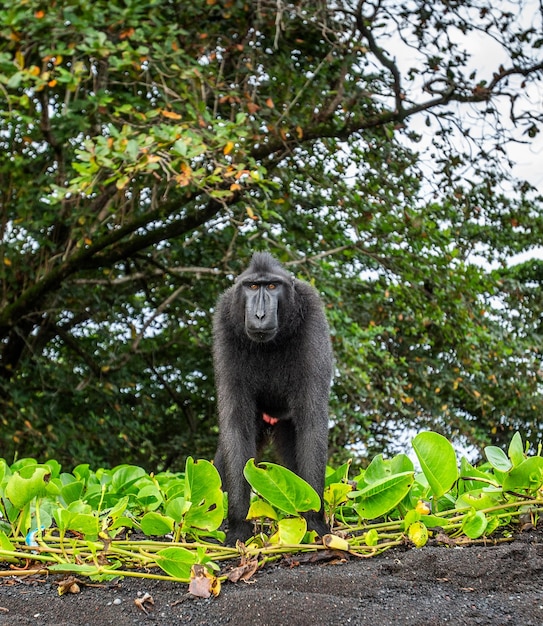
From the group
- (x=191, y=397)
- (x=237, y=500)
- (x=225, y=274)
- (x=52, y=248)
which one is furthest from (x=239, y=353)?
(x=191, y=397)

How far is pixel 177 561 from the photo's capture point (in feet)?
8.96

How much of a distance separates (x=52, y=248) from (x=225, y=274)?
7.09ft

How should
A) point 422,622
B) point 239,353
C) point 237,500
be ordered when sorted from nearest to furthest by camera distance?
point 422,622, point 237,500, point 239,353

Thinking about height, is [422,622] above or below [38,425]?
below

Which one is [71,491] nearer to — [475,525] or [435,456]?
[435,456]

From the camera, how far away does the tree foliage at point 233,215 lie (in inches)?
295

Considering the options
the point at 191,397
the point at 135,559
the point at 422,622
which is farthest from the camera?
the point at 191,397

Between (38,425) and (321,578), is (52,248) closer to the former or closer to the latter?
(38,425)

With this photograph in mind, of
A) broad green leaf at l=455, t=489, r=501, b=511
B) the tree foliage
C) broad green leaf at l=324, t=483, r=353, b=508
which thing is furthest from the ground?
the tree foliage

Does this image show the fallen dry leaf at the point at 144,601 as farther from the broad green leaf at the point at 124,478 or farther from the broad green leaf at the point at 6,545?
the broad green leaf at the point at 124,478

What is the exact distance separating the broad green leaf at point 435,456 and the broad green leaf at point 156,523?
39.1 inches

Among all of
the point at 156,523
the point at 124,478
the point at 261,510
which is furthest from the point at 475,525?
the point at 124,478

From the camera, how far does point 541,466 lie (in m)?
3.13

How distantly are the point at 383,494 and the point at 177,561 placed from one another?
2.91 feet
